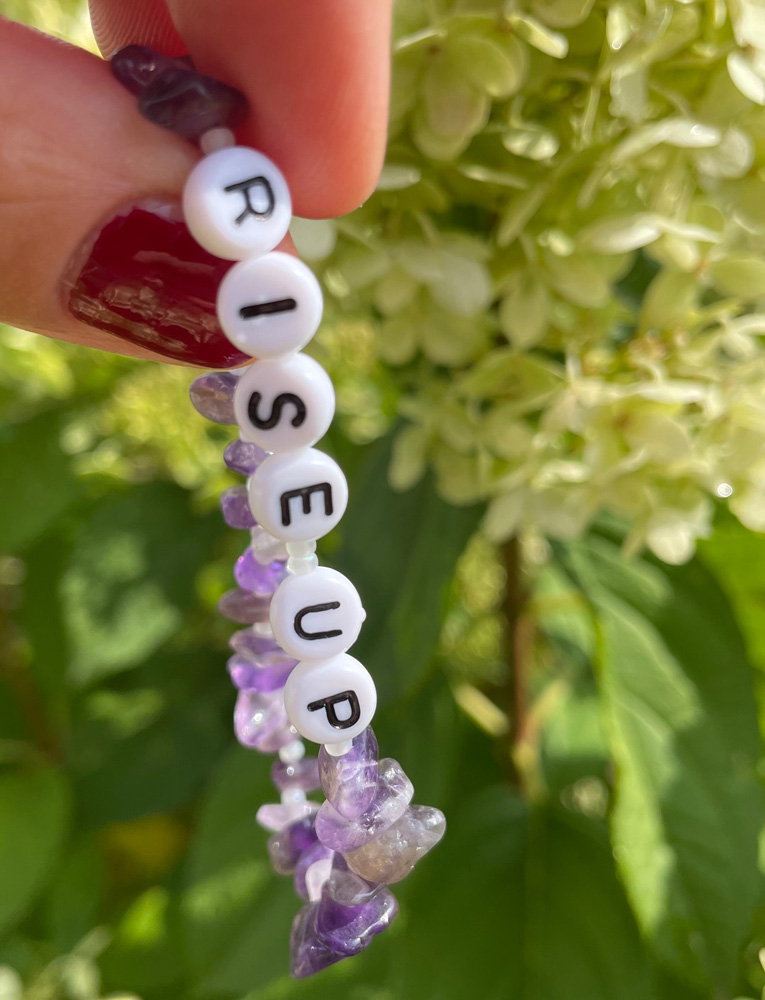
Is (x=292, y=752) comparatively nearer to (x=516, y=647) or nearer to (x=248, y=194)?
(x=248, y=194)

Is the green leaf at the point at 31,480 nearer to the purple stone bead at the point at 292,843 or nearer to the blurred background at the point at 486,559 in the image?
the blurred background at the point at 486,559

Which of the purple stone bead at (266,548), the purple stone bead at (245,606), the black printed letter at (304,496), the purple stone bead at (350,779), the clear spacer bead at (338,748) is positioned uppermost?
the black printed letter at (304,496)

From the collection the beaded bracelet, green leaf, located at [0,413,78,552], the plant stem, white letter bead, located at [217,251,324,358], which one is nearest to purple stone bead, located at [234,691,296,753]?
the beaded bracelet

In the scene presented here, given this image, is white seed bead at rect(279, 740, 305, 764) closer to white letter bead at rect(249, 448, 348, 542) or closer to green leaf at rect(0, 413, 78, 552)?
white letter bead at rect(249, 448, 348, 542)

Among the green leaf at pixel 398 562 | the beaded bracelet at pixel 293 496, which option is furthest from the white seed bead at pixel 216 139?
the green leaf at pixel 398 562

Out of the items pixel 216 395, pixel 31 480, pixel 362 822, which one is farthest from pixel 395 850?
pixel 31 480

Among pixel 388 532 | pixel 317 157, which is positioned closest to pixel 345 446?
pixel 388 532

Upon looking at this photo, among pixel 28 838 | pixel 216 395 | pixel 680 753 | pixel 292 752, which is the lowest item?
pixel 28 838
